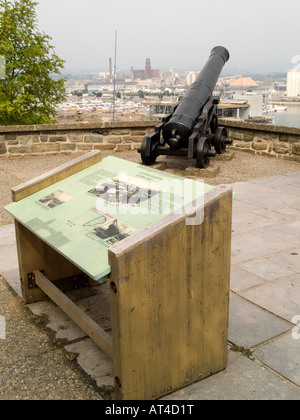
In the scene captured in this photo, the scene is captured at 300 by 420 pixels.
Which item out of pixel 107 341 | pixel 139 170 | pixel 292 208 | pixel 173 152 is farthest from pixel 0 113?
pixel 107 341

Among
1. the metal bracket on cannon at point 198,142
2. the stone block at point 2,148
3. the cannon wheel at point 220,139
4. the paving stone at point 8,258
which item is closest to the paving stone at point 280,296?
the paving stone at point 8,258

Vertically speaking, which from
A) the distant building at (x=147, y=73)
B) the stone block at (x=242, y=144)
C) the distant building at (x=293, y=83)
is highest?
the distant building at (x=147, y=73)

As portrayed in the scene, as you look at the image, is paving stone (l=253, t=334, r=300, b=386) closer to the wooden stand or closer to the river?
the wooden stand

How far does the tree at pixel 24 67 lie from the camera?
13.1 meters

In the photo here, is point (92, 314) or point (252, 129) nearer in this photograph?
point (92, 314)

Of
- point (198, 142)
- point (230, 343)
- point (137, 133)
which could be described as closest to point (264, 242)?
point (230, 343)

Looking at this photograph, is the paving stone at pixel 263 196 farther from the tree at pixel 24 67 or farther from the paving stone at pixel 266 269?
the tree at pixel 24 67

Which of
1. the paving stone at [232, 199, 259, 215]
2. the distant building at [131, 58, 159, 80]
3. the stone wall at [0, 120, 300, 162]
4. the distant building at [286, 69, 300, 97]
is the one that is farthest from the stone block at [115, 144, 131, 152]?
the distant building at [131, 58, 159, 80]

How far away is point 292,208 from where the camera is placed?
6410 millimetres

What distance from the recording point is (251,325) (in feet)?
10.9

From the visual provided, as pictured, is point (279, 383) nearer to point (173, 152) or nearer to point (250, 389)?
point (250, 389)

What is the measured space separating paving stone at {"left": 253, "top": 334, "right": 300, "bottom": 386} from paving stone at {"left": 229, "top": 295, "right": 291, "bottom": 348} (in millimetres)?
83

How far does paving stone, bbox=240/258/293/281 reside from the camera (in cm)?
419

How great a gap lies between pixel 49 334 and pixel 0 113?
439 inches
